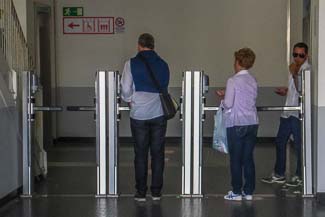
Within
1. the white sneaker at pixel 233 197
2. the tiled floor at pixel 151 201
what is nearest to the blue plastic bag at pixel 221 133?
the white sneaker at pixel 233 197

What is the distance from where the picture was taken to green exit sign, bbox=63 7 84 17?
11.1 metres

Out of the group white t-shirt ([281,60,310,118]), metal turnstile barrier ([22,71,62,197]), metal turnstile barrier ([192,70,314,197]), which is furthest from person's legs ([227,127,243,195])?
metal turnstile barrier ([22,71,62,197])

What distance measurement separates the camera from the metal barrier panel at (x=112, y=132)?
22.1 feet

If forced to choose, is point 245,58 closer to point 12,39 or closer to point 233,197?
point 233,197

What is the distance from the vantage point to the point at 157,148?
656 cm

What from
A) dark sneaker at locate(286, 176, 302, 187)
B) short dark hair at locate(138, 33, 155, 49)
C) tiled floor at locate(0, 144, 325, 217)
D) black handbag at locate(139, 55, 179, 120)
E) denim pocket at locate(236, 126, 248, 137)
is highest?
short dark hair at locate(138, 33, 155, 49)

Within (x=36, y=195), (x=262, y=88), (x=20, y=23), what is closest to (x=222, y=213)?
(x=36, y=195)

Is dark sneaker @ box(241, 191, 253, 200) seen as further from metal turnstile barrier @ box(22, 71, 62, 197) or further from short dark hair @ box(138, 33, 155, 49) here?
metal turnstile barrier @ box(22, 71, 62, 197)

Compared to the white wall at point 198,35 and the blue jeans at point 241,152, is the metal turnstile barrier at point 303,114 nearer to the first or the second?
the blue jeans at point 241,152

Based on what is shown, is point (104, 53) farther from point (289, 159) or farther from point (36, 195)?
point (36, 195)

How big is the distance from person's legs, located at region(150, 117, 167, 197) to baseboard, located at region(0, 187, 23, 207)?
143 cm

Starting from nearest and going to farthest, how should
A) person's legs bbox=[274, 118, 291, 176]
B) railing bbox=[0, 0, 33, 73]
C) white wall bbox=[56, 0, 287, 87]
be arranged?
railing bbox=[0, 0, 33, 73]
person's legs bbox=[274, 118, 291, 176]
white wall bbox=[56, 0, 287, 87]

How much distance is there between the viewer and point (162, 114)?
646 cm

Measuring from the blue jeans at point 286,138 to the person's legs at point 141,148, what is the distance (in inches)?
66.9
